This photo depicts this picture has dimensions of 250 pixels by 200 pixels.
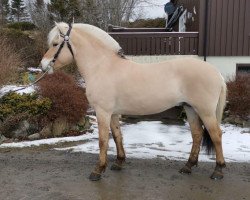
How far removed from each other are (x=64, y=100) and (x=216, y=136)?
145 inches

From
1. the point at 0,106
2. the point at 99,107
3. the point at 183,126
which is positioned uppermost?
the point at 99,107

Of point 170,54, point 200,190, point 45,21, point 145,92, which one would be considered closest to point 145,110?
point 145,92

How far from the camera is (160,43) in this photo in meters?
12.6

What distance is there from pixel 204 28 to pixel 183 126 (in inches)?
193

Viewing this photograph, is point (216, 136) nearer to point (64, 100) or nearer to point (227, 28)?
point (64, 100)

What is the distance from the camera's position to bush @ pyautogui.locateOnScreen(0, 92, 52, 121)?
7.42m

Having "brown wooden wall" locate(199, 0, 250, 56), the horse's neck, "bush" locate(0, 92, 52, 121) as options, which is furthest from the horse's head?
"brown wooden wall" locate(199, 0, 250, 56)

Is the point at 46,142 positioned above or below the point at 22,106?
below

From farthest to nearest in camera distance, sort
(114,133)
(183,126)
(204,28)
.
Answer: (204,28), (183,126), (114,133)

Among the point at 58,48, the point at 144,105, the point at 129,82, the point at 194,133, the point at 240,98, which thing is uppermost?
the point at 58,48

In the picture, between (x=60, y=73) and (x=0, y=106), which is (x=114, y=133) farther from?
(x=60, y=73)

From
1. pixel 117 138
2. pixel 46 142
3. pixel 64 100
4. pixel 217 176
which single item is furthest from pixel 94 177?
pixel 64 100

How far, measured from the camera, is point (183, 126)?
8.65m

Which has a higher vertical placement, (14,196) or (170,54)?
(170,54)
